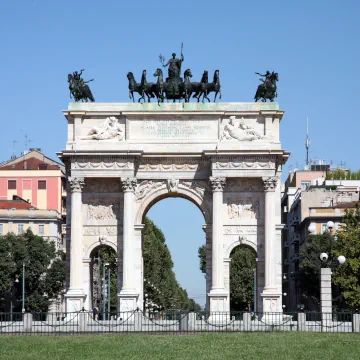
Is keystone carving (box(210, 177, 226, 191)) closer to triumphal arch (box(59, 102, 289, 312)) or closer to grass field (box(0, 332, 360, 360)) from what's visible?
triumphal arch (box(59, 102, 289, 312))

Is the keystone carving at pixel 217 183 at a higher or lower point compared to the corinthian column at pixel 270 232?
higher

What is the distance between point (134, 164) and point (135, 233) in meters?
3.95

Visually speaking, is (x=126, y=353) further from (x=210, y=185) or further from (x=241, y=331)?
(x=210, y=185)

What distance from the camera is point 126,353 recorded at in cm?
4416

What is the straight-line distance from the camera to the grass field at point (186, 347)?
1704 inches

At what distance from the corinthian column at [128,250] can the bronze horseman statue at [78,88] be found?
563 centimetres

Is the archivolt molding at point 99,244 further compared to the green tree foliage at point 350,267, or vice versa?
the green tree foliage at point 350,267

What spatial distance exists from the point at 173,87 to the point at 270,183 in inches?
311

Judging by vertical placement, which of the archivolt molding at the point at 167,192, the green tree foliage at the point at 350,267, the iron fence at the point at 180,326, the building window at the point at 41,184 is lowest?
the iron fence at the point at 180,326

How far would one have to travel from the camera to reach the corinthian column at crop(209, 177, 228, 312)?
221 ft

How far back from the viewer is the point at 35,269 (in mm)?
97188

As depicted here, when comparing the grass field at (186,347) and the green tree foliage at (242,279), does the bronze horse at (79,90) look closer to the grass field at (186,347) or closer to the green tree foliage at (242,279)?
the grass field at (186,347)

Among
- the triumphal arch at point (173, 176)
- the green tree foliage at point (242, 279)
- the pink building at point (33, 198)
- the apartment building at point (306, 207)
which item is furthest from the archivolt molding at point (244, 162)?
the green tree foliage at point (242, 279)

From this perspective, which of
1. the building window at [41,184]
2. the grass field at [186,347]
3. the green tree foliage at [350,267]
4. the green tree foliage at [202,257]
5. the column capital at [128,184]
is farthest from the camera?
the green tree foliage at [202,257]
